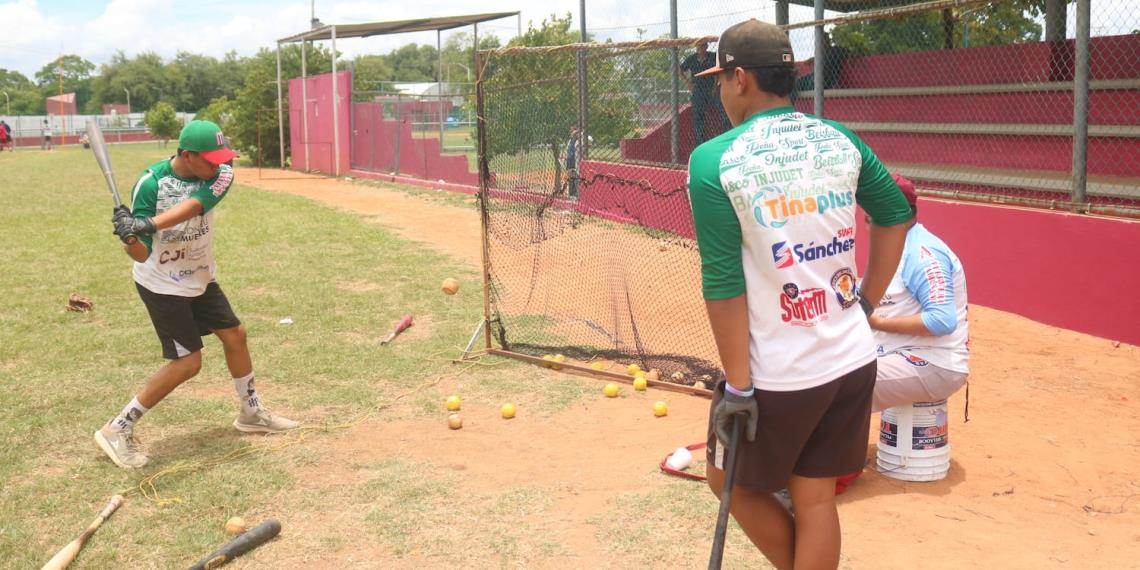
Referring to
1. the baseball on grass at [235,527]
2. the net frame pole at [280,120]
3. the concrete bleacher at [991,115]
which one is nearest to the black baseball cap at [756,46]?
the baseball on grass at [235,527]

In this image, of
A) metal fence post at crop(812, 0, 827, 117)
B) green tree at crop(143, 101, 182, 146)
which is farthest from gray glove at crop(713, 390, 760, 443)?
green tree at crop(143, 101, 182, 146)

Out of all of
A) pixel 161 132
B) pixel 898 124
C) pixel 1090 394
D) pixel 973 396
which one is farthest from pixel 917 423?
pixel 161 132

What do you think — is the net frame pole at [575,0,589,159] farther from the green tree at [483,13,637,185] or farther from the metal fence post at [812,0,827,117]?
the metal fence post at [812,0,827,117]

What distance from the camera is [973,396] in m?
6.50

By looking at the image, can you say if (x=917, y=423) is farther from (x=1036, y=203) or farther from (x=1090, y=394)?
(x=1036, y=203)

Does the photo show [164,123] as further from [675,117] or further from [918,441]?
[918,441]

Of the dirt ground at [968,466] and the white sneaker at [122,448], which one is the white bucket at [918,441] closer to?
the dirt ground at [968,466]

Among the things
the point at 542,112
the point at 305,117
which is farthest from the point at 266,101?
the point at 542,112

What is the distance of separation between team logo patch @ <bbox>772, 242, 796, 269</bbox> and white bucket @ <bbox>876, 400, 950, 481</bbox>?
2.50 m

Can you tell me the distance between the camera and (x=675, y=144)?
34.4ft

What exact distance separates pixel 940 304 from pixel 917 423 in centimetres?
62

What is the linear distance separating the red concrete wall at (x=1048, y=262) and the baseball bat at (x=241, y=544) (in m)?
6.32

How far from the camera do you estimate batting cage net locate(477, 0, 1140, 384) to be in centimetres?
759

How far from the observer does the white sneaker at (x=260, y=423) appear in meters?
5.82
